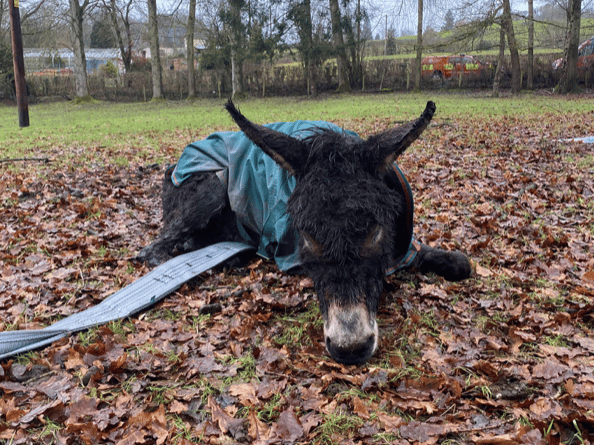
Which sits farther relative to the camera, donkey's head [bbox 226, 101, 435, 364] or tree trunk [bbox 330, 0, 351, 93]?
tree trunk [bbox 330, 0, 351, 93]

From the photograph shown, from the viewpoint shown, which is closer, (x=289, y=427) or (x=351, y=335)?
(x=289, y=427)

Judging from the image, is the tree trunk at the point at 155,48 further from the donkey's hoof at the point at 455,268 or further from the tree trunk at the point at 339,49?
the donkey's hoof at the point at 455,268

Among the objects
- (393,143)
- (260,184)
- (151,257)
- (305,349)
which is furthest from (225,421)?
(151,257)

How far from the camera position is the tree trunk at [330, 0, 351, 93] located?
32125mm

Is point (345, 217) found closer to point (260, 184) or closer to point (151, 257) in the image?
point (260, 184)

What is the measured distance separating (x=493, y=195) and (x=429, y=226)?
5.20 feet

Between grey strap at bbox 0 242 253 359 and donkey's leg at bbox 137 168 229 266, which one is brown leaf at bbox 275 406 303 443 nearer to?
grey strap at bbox 0 242 253 359

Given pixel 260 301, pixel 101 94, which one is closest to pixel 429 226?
pixel 260 301

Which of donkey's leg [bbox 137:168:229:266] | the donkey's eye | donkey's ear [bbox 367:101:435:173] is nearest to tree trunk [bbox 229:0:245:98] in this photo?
donkey's leg [bbox 137:168:229:266]

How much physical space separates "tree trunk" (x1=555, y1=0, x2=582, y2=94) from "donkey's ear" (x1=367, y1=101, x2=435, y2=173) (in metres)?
25.5

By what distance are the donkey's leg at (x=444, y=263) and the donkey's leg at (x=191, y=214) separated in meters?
2.25

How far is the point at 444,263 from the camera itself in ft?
14.6

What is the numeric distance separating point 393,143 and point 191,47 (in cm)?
3257

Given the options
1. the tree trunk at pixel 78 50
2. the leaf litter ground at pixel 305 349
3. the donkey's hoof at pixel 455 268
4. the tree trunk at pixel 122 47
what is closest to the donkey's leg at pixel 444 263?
the donkey's hoof at pixel 455 268
